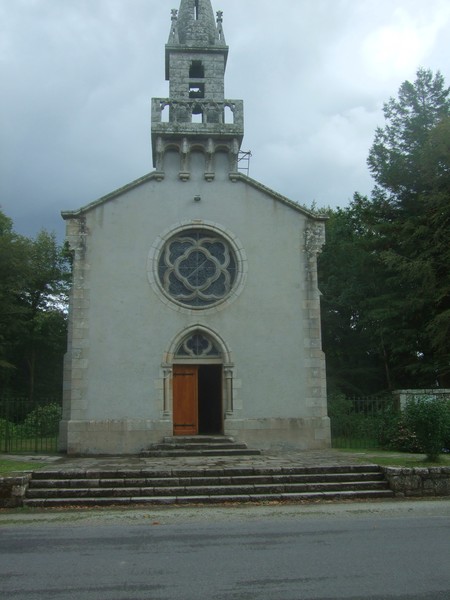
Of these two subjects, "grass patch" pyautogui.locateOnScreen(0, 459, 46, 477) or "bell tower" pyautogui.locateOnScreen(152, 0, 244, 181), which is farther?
"bell tower" pyautogui.locateOnScreen(152, 0, 244, 181)

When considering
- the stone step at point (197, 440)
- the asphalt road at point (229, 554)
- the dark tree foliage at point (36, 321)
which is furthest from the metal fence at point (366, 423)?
the dark tree foliage at point (36, 321)

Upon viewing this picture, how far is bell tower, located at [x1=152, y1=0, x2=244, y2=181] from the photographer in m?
19.5

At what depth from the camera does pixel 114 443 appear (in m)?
17.3

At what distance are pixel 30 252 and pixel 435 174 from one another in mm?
26880

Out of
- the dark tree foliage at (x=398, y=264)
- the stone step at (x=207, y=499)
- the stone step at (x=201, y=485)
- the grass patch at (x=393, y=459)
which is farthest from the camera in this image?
the dark tree foliage at (x=398, y=264)

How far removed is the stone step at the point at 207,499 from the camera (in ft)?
38.0

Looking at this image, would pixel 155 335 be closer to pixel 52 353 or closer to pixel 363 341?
pixel 363 341

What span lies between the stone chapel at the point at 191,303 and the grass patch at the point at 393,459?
1.59 m

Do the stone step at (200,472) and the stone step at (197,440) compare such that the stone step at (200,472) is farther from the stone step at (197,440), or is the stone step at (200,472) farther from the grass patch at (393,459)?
the stone step at (197,440)

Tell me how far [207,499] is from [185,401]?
6745 millimetres

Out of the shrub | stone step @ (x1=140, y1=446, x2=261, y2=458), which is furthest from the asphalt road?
stone step @ (x1=140, y1=446, x2=261, y2=458)

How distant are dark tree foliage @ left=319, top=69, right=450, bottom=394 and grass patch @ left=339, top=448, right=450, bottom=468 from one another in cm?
900

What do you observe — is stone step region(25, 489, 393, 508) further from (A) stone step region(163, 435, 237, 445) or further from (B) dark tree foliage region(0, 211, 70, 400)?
(B) dark tree foliage region(0, 211, 70, 400)

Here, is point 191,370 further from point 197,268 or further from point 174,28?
point 174,28
